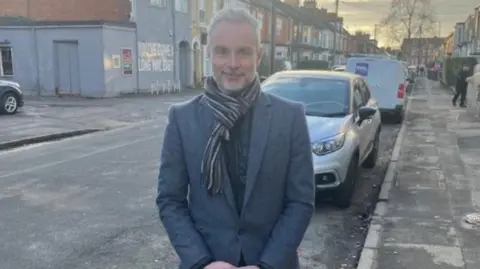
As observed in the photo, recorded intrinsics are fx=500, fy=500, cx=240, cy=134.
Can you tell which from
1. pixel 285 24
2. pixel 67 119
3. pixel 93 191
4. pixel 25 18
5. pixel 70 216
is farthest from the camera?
pixel 285 24

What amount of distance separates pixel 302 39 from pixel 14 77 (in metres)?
42.1

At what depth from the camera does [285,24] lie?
175 feet

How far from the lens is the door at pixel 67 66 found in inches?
931

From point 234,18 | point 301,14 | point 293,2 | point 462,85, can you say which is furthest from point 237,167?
point 293,2

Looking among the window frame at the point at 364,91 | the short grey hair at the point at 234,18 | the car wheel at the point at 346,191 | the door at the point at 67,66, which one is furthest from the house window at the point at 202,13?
the short grey hair at the point at 234,18

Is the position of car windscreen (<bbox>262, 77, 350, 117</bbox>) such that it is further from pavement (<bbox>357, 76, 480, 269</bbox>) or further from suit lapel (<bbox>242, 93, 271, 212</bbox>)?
suit lapel (<bbox>242, 93, 271, 212</bbox>)

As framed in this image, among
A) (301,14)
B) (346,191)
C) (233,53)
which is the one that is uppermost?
(301,14)

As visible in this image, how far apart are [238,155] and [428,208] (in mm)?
4948

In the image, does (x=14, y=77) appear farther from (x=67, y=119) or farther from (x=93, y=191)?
(x=93, y=191)

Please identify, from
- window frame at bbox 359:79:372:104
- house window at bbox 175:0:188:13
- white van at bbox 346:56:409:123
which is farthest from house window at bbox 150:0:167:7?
window frame at bbox 359:79:372:104

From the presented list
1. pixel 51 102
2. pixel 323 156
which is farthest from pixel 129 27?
pixel 323 156

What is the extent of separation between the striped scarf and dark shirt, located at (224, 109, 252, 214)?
0.12 feet

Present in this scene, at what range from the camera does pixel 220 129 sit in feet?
6.66

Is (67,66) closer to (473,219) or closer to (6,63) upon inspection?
(6,63)
